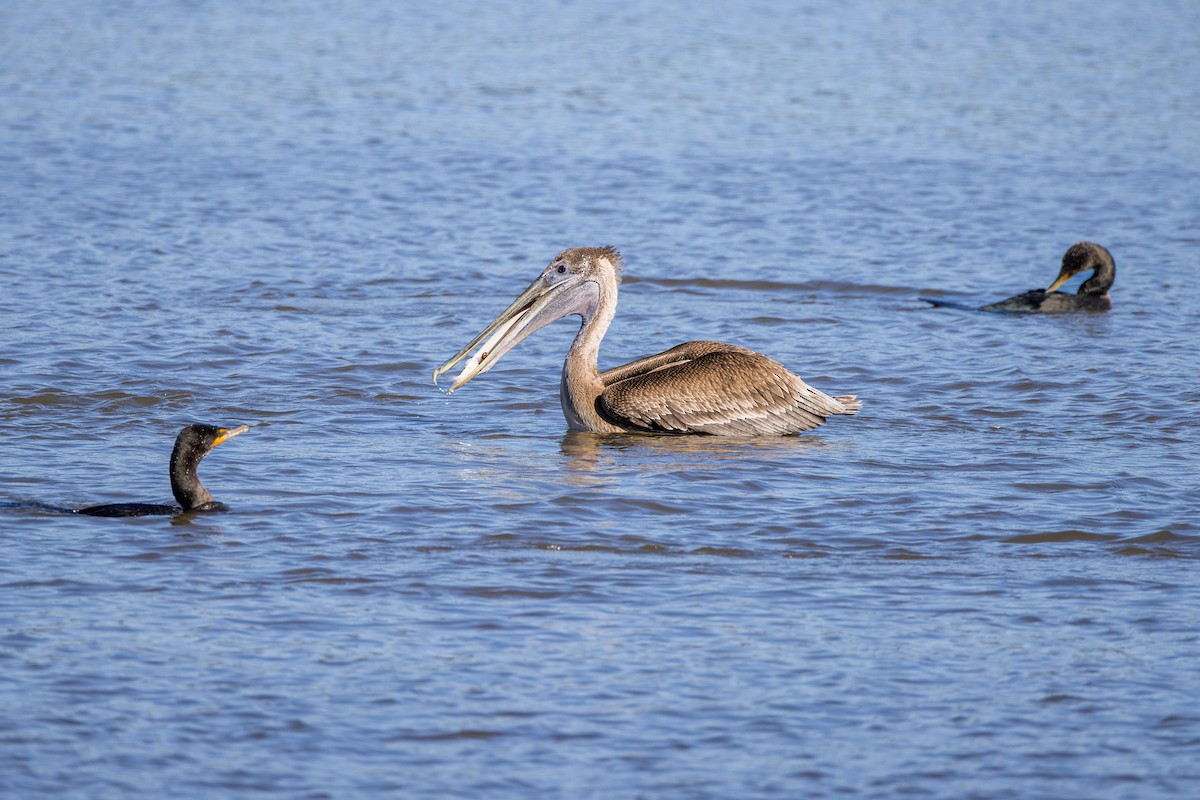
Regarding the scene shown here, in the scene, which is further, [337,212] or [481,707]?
Result: [337,212]

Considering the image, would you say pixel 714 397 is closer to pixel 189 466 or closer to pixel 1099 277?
pixel 189 466

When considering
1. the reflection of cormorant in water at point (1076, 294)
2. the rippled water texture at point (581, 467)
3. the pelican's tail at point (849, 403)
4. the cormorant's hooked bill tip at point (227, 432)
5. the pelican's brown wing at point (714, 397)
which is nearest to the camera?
the rippled water texture at point (581, 467)

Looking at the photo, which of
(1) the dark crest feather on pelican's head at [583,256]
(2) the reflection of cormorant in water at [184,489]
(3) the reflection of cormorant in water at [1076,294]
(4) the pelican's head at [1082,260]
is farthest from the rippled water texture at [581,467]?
(1) the dark crest feather on pelican's head at [583,256]

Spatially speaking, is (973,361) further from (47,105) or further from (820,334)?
(47,105)

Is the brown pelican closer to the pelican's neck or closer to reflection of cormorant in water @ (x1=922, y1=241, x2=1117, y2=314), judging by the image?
the pelican's neck

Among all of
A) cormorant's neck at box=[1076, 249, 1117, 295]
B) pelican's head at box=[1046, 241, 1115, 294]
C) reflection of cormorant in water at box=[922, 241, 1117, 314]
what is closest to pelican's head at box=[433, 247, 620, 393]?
reflection of cormorant in water at box=[922, 241, 1117, 314]

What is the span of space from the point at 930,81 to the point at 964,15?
7.53 meters

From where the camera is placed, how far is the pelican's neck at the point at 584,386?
8922mm

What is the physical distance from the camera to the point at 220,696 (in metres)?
5.27

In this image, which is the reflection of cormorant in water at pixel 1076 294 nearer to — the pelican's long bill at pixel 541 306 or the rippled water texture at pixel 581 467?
the rippled water texture at pixel 581 467

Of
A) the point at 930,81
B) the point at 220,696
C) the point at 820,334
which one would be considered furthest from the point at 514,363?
the point at 930,81

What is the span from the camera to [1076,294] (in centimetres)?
1262

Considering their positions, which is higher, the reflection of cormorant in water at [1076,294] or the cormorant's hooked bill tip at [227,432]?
the reflection of cormorant in water at [1076,294]

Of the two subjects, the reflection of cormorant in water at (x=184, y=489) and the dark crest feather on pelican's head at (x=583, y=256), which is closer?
the reflection of cormorant in water at (x=184, y=489)
